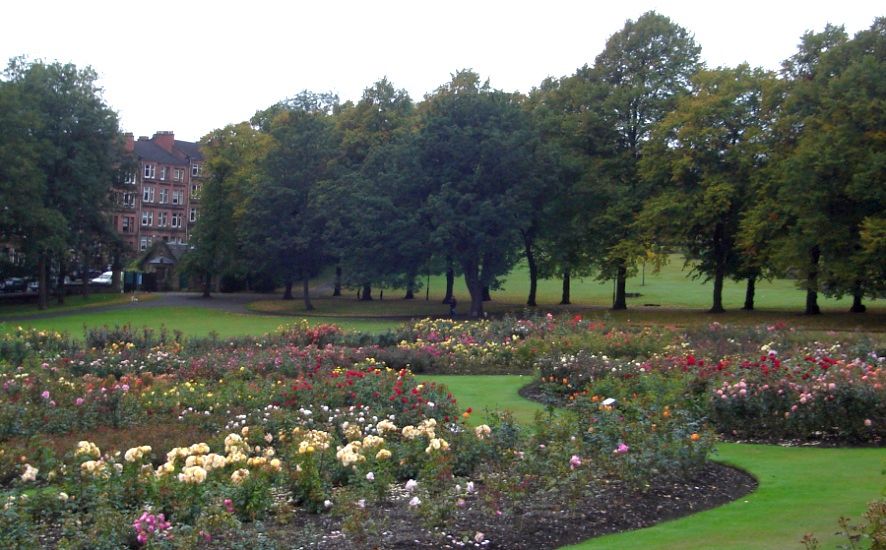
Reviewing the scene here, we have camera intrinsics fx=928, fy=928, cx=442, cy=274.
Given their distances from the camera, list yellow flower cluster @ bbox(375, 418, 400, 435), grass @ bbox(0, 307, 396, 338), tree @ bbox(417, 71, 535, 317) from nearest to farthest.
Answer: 1. yellow flower cluster @ bbox(375, 418, 400, 435)
2. grass @ bbox(0, 307, 396, 338)
3. tree @ bbox(417, 71, 535, 317)

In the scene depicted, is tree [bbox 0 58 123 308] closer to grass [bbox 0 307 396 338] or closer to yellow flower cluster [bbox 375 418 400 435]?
grass [bbox 0 307 396 338]

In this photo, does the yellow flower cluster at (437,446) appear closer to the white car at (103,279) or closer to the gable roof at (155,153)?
the white car at (103,279)

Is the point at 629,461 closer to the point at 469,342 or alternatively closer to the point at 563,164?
the point at 469,342

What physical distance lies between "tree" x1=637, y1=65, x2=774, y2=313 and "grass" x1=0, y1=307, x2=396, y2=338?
15.8 metres

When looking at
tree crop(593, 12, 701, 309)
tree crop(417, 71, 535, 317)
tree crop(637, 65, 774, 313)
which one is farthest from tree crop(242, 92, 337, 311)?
tree crop(637, 65, 774, 313)

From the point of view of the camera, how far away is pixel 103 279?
96.2 m

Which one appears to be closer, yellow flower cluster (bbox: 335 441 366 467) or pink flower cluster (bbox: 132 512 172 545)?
pink flower cluster (bbox: 132 512 172 545)

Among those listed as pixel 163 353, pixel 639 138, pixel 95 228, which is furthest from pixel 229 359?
pixel 95 228

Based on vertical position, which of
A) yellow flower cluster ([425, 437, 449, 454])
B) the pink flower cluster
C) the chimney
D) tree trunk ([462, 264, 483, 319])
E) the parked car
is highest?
the chimney

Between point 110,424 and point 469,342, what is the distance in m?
12.3

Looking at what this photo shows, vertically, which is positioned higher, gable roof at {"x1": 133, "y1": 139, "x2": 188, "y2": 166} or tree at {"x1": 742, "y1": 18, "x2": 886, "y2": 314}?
gable roof at {"x1": 133, "y1": 139, "x2": 188, "y2": 166}

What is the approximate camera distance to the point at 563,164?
51875 mm

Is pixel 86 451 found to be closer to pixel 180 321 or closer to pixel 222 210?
pixel 180 321

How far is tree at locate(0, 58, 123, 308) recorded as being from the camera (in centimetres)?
5434
